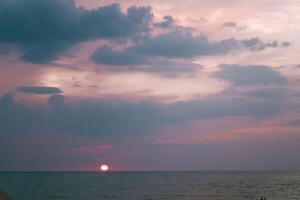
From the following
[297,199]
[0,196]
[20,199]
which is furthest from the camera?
[20,199]

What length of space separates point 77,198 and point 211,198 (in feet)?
110

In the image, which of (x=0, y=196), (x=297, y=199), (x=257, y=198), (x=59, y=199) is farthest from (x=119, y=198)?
(x=0, y=196)

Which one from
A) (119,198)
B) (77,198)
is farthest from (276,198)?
(77,198)

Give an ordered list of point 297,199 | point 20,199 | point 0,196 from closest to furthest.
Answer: point 0,196 → point 297,199 → point 20,199

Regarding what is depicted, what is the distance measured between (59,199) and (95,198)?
907 cm

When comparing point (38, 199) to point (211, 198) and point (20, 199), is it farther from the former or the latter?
point (211, 198)

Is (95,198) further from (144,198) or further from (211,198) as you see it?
(211,198)

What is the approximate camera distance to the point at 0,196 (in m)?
26.6

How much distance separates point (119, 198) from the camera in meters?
108

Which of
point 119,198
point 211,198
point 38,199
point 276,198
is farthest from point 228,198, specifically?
point 38,199

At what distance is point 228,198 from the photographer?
98000mm

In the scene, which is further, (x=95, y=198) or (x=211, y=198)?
(x=95, y=198)

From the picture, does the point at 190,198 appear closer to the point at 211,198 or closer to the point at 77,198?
the point at 211,198

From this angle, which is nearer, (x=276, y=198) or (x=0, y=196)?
(x=0, y=196)
